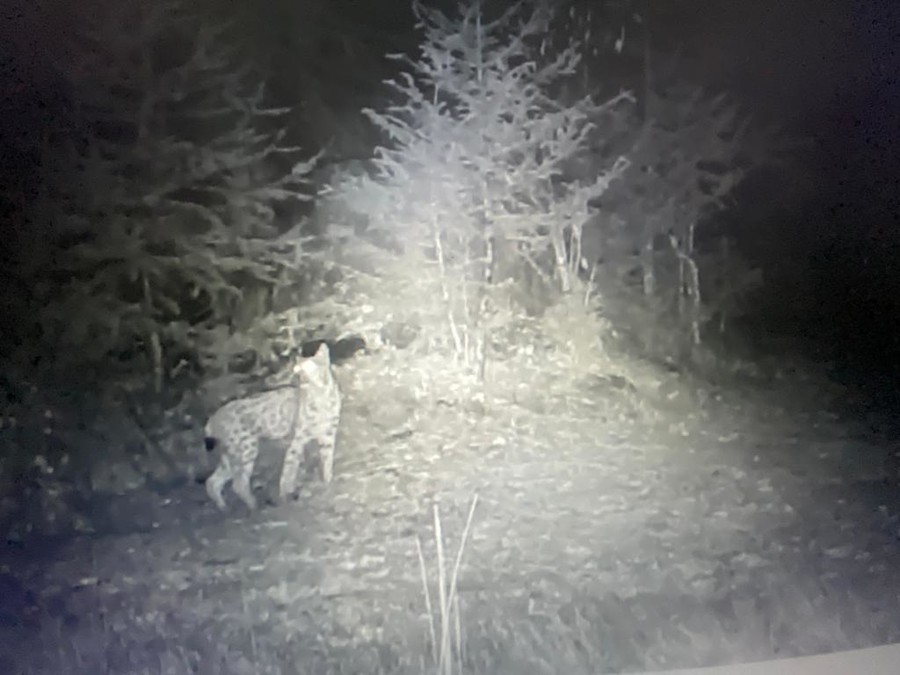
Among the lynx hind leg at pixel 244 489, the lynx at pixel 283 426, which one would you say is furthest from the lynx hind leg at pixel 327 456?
the lynx hind leg at pixel 244 489

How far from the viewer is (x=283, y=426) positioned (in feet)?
4.61

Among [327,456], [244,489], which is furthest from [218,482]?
[327,456]

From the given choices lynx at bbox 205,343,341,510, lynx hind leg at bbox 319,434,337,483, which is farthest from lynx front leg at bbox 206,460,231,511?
lynx hind leg at bbox 319,434,337,483

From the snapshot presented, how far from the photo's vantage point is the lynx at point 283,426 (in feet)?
4.57

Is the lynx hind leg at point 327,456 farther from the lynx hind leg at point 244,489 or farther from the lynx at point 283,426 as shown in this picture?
the lynx hind leg at point 244,489

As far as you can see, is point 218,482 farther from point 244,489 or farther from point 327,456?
point 327,456

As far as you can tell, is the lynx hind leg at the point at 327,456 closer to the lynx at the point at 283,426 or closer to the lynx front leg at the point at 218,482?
the lynx at the point at 283,426

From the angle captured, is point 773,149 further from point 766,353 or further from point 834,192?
point 766,353

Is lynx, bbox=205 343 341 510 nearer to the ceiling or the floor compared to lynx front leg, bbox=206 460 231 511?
nearer to the ceiling

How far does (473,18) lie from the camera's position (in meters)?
1.45

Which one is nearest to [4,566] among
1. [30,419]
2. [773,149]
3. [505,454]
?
[30,419]

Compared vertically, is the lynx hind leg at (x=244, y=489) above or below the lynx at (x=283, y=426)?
below

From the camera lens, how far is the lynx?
1.39 metres

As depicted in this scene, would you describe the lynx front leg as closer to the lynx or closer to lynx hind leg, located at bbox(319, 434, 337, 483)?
the lynx
